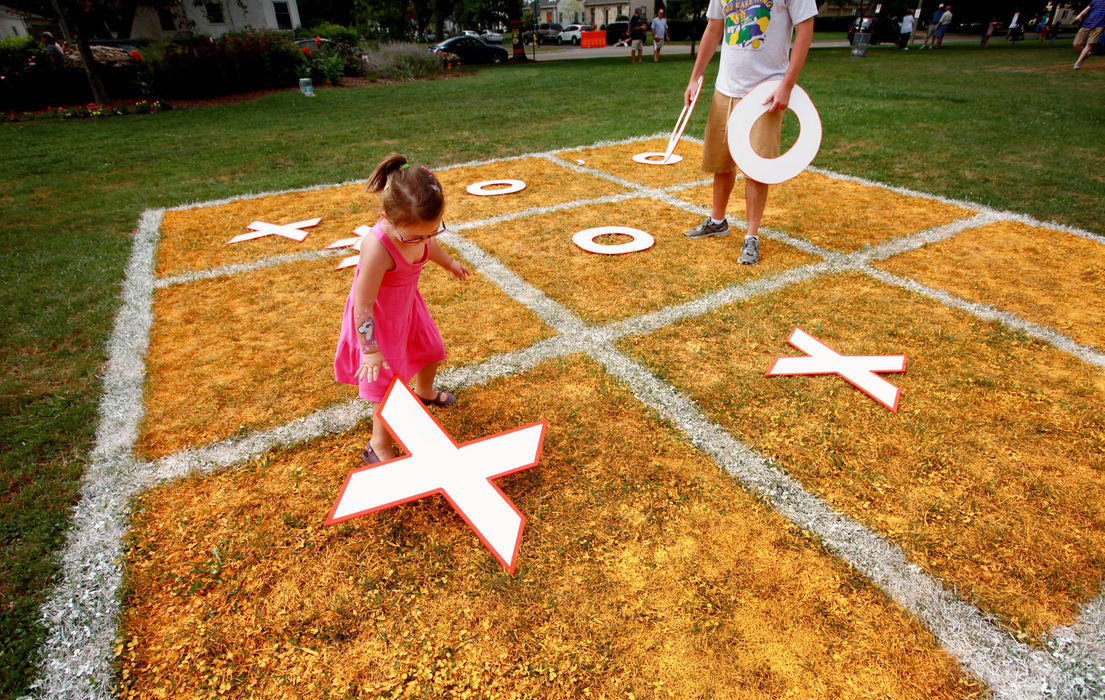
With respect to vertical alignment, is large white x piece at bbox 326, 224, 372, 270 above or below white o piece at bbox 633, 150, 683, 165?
below

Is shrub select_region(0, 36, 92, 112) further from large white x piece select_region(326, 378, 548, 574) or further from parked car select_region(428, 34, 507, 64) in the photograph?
large white x piece select_region(326, 378, 548, 574)

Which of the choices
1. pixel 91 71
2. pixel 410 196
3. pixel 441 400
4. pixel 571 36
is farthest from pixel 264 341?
pixel 571 36

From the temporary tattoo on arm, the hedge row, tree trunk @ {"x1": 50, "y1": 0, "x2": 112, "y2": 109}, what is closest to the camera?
the temporary tattoo on arm

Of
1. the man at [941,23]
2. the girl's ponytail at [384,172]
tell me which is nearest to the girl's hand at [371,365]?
the girl's ponytail at [384,172]

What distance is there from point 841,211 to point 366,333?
16.5 feet

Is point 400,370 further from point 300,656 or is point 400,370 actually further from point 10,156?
point 10,156

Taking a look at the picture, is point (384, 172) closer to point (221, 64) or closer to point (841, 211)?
point (841, 211)

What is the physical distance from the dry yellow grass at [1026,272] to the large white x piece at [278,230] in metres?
5.01

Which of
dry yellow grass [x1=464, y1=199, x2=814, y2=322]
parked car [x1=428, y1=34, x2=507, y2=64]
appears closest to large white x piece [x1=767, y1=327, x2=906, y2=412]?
dry yellow grass [x1=464, y1=199, x2=814, y2=322]

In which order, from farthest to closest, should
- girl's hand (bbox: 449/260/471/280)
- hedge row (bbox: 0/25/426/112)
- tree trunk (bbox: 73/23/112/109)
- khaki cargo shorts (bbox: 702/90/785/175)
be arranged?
hedge row (bbox: 0/25/426/112)
tree trunk (bbox: 73/23/112/109)
khaki cargo shorts (bbox: 702/90/785/175)
girl's hand (bbox: 449/260/471/280)

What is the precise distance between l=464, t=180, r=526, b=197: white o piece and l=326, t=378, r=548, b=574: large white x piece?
420 centimetres

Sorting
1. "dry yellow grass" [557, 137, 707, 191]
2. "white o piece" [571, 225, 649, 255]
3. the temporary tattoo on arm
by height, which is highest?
the temporary tattoo on arm

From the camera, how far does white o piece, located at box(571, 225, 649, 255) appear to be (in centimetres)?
448

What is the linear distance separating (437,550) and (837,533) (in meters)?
1.49
